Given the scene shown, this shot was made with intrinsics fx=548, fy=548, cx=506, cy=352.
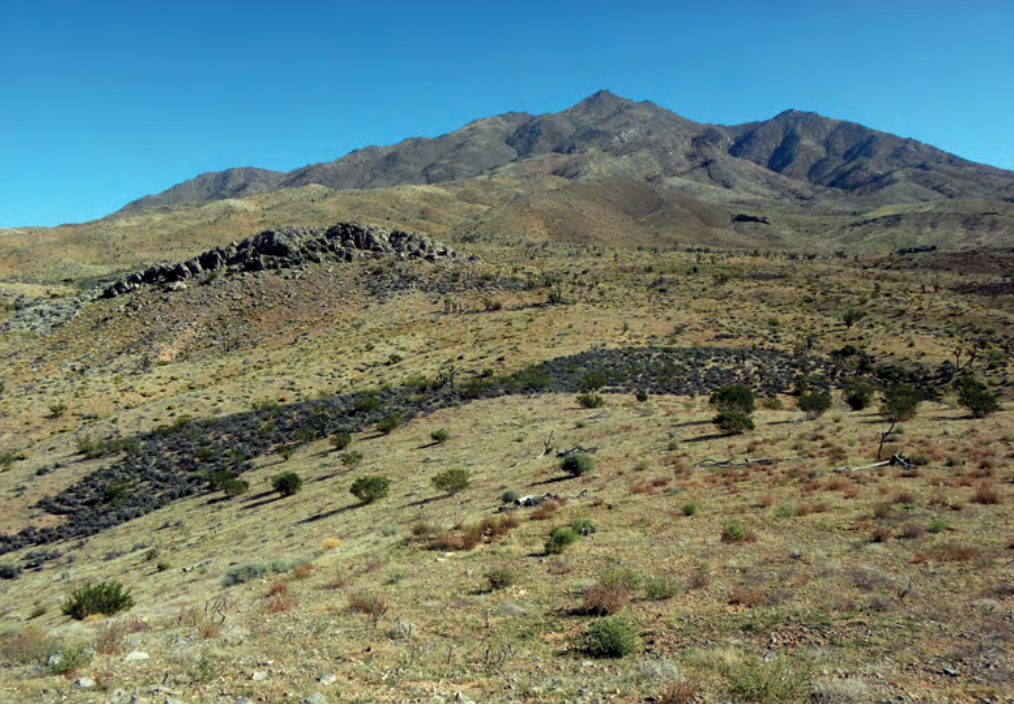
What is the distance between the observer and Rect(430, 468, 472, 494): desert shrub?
18.8 metres

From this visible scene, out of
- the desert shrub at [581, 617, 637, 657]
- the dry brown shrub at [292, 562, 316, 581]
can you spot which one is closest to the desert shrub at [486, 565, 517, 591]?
the desert shrub at [581, 617, 637, 657]

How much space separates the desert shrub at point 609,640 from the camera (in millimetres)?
7910

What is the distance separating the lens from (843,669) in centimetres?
703

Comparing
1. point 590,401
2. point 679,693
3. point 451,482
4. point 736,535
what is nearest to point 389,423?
point 590,401

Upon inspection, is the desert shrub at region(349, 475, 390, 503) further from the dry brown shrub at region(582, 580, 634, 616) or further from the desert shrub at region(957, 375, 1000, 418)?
the desert shrub at region(957, 375, 1000, 418)

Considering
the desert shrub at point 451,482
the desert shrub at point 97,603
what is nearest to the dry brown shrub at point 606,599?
the desert shrub at point 451,482

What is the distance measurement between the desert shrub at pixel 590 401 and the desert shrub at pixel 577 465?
37.2 ft

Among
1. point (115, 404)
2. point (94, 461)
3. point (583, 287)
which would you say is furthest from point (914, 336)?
point (115, 404)

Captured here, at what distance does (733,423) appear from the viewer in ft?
73.8

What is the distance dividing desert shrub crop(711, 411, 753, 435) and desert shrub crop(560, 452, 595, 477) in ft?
22.3

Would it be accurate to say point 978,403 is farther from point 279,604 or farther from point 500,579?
point 279,604

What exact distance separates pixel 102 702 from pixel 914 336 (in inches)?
2330

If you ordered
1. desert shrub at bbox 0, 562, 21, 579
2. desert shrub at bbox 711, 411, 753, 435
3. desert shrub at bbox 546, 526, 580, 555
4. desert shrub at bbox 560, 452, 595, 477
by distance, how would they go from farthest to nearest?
1. desert shrub at bbox 711, 411, 753, 435
2. desert shrub at bbox 560, 452, 595, 477
3. desert shrub at bbox 0, 562, 21, 579
4. desert shrub at bbox 546, 526, 580, 555

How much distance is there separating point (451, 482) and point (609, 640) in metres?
11.4
